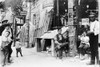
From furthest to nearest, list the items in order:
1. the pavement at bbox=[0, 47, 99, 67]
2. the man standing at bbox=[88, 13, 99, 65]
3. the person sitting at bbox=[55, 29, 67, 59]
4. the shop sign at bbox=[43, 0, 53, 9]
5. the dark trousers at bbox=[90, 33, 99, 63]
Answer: the shop sign at bbox=[43, 0, 53, 9]
the person sitting at bbox=[55, 29, 67, 59]
the pavement at bbox=[0, 47, 99, 67]
the dark trousers at bbox=[90, 33, 99, 63]
the man standing at bbox=[88, 13, 99, 65]

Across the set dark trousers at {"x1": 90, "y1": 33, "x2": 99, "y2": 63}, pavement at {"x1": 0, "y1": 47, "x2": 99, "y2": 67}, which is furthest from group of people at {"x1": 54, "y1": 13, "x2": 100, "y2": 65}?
pavement at {"x1": 0, "y1": 47, "x2": 99, "y2": 67}

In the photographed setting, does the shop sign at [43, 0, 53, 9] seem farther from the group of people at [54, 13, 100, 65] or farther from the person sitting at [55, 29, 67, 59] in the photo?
the person sitting at [55, 29, 67, 59]

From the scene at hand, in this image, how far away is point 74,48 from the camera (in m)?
12.8

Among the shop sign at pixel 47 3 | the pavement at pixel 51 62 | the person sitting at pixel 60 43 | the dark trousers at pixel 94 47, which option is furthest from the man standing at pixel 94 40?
the shop sign at pixel 47 3

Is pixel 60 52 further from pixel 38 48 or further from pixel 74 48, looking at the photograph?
pixel 38 48

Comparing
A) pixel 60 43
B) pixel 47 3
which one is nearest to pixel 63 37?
pixel 60 43

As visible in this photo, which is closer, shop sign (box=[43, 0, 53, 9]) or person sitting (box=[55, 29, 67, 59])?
person sitting (box=[55, 29, 67, 59])

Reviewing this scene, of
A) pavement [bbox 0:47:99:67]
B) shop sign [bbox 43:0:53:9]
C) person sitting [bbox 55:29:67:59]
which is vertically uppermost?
shop sign [bbox 43:0:53:9]

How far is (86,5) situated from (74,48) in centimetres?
254

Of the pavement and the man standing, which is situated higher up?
the man standing

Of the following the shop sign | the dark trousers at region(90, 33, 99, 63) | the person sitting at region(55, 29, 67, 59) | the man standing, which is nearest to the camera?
the man standing

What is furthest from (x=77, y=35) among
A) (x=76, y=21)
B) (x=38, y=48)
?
(x=38, y=48)

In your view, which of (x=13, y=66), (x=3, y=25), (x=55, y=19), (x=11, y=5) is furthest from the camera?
(x=11, y=5)

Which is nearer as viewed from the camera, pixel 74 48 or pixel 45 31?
pixel 74 48
